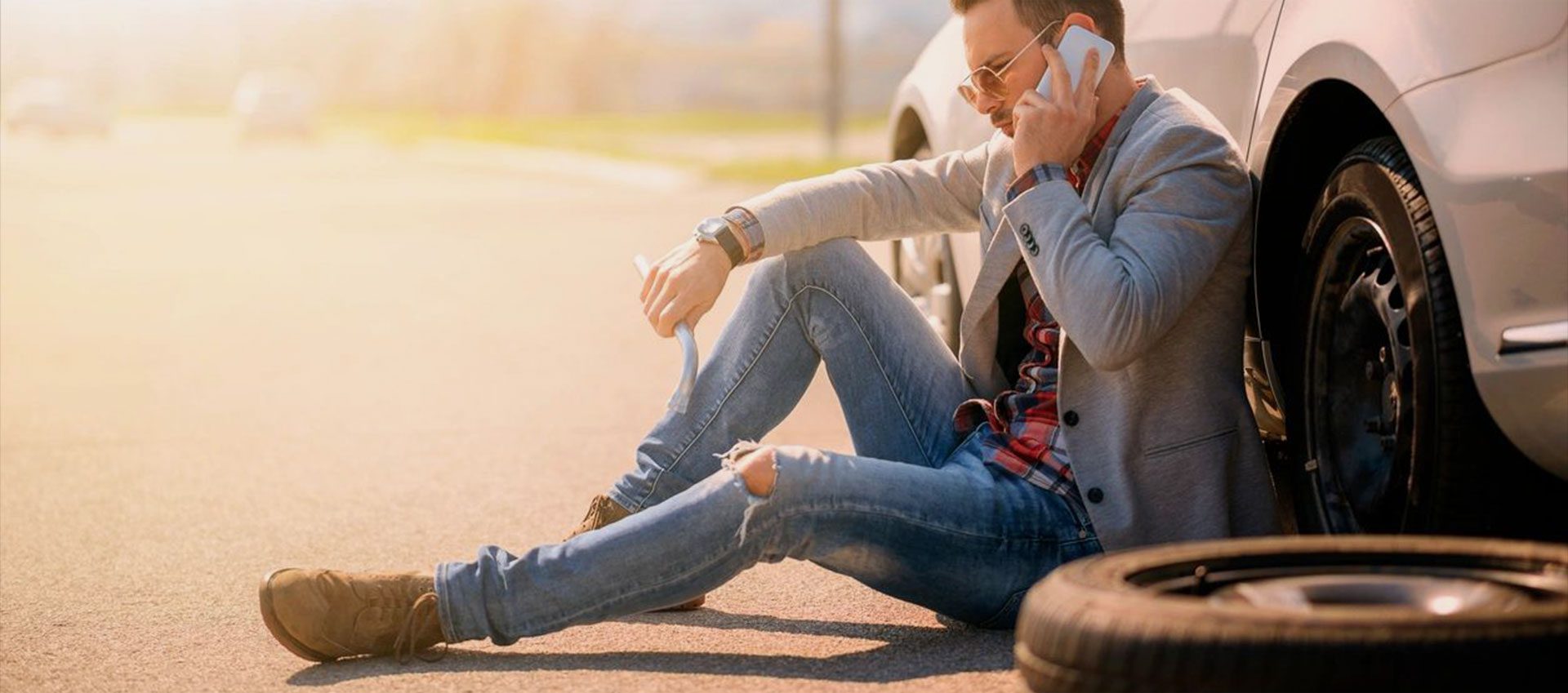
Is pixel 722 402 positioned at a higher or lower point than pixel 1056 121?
lower

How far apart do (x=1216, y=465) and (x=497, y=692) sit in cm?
131

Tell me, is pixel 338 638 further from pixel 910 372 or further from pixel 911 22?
pixel 911 22

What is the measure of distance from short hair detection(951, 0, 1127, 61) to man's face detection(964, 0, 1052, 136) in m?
0.02

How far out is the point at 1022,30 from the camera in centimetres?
392

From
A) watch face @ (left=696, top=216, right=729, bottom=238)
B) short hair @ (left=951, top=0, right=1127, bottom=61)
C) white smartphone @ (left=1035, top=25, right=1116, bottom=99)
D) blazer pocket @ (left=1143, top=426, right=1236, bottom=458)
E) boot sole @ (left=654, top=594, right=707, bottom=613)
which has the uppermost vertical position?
short hair @ (left=951, top=0, right=1127, bottom=61)

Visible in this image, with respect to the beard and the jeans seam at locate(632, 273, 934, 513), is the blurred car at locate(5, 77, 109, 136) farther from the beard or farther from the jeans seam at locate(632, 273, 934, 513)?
the beard

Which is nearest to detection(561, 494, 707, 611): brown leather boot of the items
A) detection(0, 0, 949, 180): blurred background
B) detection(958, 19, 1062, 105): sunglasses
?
detection(958, 19, 1062, 105): sunglasses

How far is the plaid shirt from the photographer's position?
154 inches

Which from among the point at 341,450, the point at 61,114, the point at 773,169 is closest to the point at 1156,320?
the point at 341,450

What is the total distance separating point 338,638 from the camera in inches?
156

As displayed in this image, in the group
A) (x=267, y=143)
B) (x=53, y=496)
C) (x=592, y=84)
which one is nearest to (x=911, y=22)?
(x=592, y=84)

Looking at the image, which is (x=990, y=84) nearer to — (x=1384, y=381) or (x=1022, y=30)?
(x=1022, y=30)

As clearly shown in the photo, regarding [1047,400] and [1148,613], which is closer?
[1148,613]

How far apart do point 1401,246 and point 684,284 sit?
1.49m
